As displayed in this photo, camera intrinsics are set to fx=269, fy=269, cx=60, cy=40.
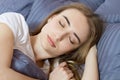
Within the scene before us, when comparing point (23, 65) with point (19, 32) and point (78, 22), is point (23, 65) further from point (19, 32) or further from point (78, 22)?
point (78, 22)

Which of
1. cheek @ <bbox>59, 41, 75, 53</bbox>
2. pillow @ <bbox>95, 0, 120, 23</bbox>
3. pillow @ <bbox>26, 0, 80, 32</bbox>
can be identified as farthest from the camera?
pillow @ <bbox>26, 0, 80, 32</bbox>

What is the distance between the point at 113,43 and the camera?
4.29ft

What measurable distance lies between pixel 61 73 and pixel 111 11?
1.51ft

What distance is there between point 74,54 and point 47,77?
0.22 meters

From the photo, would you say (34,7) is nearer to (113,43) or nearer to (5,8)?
(5,8)

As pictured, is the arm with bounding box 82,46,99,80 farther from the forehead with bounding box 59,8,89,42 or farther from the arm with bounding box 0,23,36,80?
the arm with bounding box 0,23,36,80

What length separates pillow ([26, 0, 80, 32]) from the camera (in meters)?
1.58

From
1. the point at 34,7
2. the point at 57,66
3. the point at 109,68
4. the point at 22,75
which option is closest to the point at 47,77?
the point at 57,66

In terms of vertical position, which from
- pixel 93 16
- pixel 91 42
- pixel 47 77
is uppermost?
pixel 93 16

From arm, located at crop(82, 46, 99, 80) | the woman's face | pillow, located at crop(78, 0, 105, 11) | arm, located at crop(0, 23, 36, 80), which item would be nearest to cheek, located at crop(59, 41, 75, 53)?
the woman's face

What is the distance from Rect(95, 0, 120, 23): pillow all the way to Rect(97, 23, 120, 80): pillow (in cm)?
9

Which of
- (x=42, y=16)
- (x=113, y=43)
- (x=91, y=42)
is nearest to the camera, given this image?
(x=113, y=43)

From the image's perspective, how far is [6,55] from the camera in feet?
3.82

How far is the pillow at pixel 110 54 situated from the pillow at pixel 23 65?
12.2 inches
